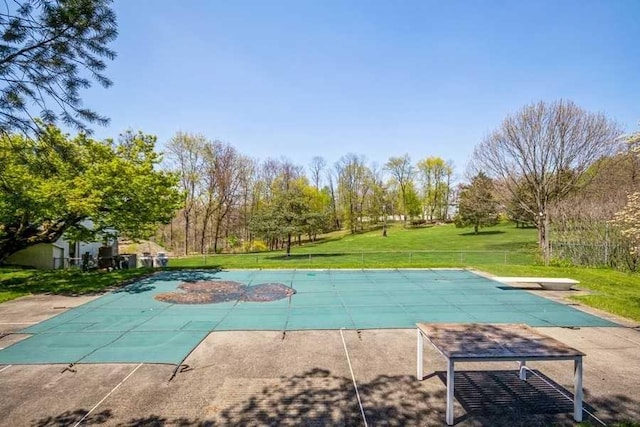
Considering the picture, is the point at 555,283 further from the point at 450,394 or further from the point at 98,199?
the point at 98,199

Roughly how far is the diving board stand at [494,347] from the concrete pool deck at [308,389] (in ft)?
1.39

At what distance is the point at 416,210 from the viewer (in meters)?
56.3

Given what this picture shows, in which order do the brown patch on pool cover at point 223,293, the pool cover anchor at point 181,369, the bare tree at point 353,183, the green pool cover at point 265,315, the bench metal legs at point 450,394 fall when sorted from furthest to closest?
the bare tree at point 353,183 < the brown patch on pool cover at point 223,293 < the green pool cover at point 265,315 < the pool cover anchor at point 181,369 < the bench metal legs at point 450,394

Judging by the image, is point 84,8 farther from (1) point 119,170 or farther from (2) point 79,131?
(1) point 119,170

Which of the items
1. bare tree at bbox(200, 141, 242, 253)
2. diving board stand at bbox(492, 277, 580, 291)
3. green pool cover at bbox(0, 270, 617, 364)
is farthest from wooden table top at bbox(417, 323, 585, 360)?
bare tree at bbox(200, 141, 242, 253)

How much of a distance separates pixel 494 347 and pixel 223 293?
28.7 feet

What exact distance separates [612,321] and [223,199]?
111ft

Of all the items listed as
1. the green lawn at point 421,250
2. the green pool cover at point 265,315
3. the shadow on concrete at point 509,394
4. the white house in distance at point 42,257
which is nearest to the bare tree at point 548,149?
the green lawn at point 421,250

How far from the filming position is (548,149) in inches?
859

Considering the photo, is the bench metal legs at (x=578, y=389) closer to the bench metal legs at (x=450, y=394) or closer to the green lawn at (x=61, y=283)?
the bench metal legs at (x=450, y=394)

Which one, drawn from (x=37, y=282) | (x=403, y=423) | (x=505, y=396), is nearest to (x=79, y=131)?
(x=403, y=423)

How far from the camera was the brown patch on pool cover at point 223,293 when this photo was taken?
10.6 metres

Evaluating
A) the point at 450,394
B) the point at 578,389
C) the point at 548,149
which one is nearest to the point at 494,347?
the point at 450,394

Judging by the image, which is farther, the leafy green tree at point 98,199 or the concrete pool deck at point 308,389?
the leafy green tree at point 98,199
